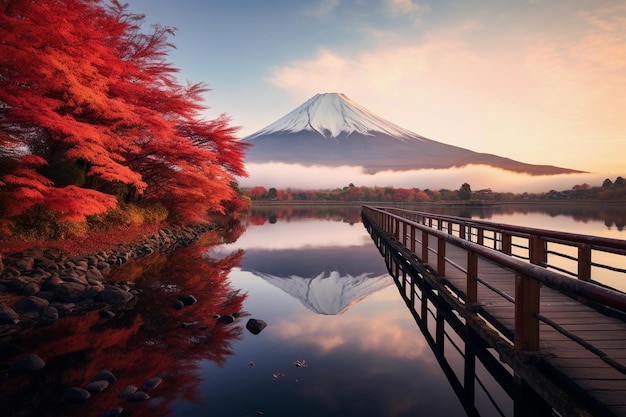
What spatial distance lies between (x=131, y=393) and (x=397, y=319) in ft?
18.2

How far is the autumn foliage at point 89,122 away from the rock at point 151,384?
7052mm

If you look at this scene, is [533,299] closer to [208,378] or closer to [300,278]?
[208,378]

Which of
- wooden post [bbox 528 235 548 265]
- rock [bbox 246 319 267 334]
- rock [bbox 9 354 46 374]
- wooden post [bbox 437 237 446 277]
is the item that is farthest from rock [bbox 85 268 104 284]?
wooden post [bbox 528 235 548 265]

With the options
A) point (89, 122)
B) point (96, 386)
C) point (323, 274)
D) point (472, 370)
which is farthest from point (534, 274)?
point (89, 122)

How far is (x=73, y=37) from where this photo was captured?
1028 cm

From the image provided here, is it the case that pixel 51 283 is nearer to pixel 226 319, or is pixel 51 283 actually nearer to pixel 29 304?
pixel 29 304

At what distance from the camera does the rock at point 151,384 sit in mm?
4742

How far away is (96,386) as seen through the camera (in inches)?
183

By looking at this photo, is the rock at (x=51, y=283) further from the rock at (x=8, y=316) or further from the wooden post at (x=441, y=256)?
the wooden post at (x=441, y=256)

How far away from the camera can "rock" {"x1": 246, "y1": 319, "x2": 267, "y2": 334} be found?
7251 mm

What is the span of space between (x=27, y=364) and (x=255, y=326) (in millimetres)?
3588

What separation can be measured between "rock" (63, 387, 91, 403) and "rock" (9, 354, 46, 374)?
1163 mm

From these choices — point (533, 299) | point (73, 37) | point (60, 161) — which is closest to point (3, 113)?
point (73, 37)

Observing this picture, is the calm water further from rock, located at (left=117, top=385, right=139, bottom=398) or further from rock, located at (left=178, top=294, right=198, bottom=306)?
rock, located at (left=178, top=294, right=198, bottom=306)
